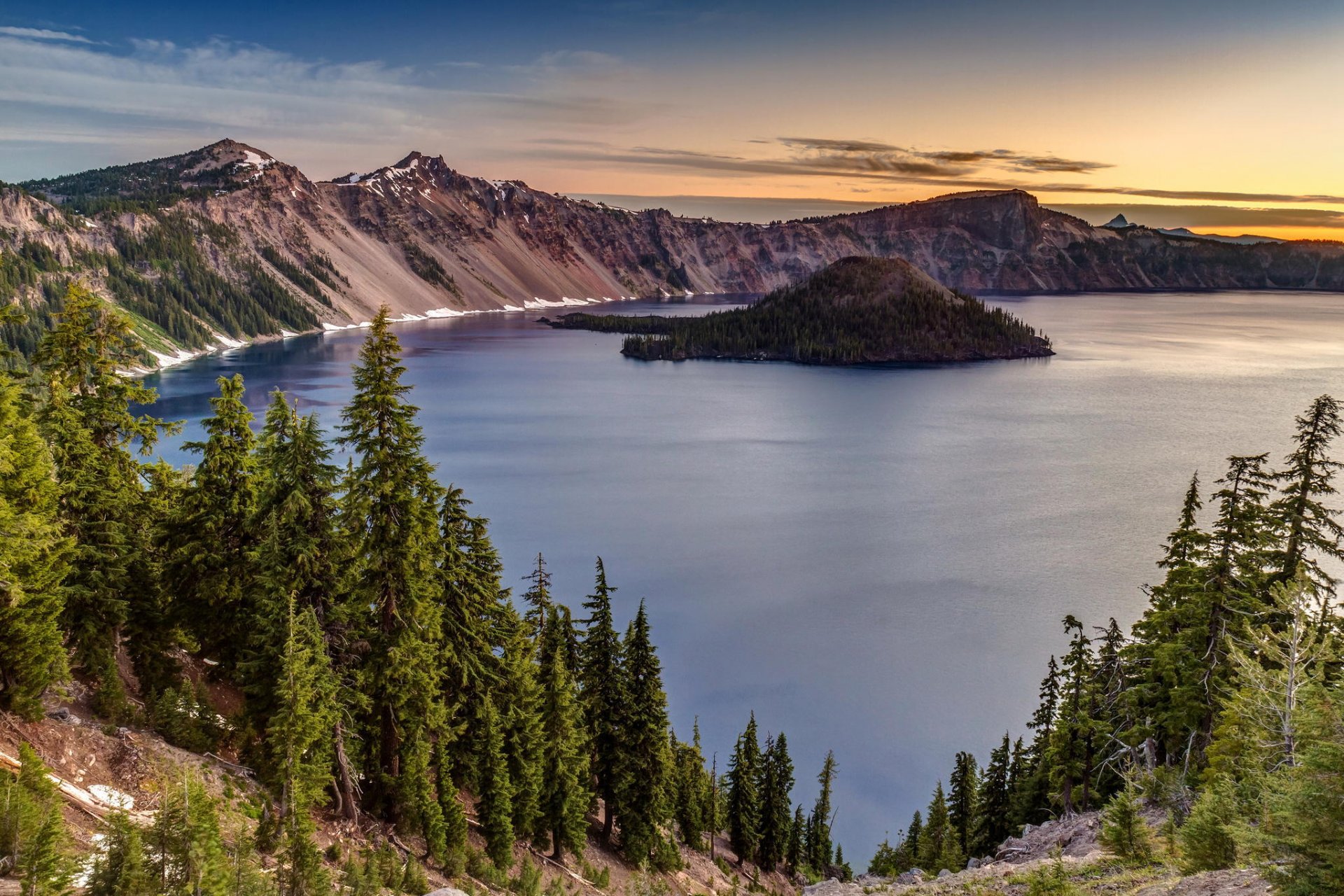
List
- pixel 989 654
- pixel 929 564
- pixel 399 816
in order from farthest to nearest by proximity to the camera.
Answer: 1. pixel 929 564
2. pixel 989 654
3. pixel 399 816

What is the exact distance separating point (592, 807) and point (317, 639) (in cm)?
1771

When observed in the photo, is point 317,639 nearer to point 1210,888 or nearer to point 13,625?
point 13,625

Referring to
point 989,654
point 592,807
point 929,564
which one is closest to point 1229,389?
point 929,564

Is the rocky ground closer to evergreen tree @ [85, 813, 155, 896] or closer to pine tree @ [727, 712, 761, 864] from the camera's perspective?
pine tree @ [727, 712, 761, 864]

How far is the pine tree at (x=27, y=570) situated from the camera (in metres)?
18.5

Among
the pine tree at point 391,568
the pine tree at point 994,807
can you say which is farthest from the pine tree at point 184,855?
the pine tree at point 994,807

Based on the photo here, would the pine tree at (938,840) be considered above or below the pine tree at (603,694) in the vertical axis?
below

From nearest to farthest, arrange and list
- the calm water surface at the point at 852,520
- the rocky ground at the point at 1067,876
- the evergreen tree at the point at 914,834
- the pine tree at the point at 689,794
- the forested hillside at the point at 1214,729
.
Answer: the forested hillside at the point at 1214,729
the rocky ground at the point at 1067,876
the pine tree at the point at 689,794
the evergreen tree at the point at 914,834
the calm water surface at the point at 852,520

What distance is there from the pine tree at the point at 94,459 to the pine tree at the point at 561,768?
40.3ft

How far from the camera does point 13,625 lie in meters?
18.8

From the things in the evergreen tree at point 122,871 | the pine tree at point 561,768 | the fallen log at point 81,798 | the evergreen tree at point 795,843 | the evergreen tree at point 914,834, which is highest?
the evergreen tree at point 122,871

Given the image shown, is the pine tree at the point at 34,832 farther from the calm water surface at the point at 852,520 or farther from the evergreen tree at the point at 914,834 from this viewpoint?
the evergreen tree at the point at 914,834

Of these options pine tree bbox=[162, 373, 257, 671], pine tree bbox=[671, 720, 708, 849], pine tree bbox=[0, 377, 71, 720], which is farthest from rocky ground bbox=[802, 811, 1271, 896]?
pine tree bbox=[0, 377, 71, 720]

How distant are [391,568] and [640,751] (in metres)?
13.6
